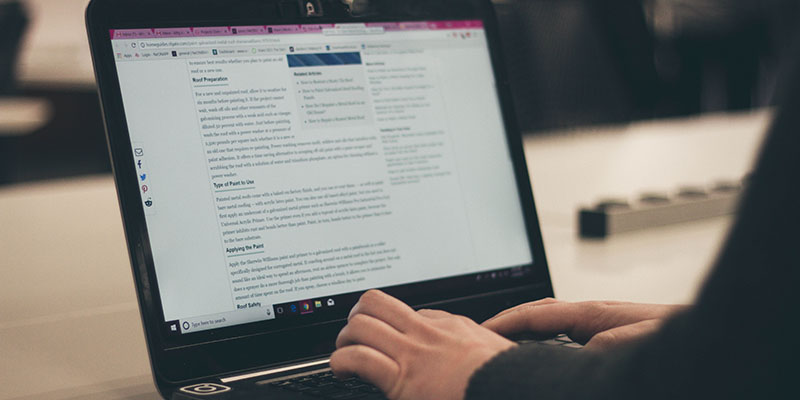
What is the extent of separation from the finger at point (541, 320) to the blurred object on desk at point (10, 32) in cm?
310

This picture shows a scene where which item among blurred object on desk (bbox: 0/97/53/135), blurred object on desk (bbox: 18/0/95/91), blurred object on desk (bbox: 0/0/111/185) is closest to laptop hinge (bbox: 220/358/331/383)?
blurred object on desk (bbox: 0/97/53/135)

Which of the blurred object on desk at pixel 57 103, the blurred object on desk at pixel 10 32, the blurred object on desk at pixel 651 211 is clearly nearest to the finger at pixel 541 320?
the blurred object on desk at pixel 651 211

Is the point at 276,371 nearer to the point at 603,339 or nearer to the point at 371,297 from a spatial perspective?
the point at 371,297

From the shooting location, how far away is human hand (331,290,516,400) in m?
0.46

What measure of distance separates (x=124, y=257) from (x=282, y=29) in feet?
2.01

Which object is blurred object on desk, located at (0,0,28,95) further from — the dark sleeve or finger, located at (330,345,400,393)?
the dark sleeve

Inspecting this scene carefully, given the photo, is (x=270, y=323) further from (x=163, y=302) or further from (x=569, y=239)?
(x=569, y=239)

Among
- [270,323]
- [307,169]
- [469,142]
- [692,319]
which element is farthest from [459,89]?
[692,319]

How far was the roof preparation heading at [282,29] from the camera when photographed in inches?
24.3

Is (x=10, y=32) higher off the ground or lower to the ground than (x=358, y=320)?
higher

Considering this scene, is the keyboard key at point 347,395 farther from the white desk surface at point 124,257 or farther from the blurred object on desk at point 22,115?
the blurred object on desk at point 22,115

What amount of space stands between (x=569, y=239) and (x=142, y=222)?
0.79 m

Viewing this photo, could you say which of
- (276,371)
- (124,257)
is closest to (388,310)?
(276,371)

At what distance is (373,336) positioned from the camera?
1.64 ft
